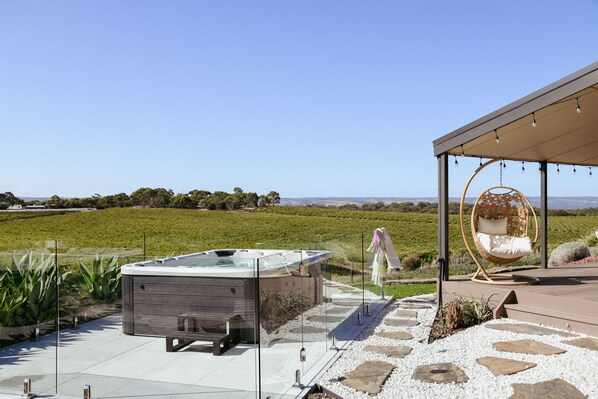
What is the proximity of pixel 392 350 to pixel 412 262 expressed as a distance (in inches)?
346

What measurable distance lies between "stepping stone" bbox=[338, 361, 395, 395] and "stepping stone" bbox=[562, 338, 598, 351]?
79.1 inches

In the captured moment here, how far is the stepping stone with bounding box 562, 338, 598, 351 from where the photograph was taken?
15.6ft

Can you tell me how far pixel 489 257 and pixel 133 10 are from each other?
23.3 feet

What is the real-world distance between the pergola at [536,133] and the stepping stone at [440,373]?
3.00 metres

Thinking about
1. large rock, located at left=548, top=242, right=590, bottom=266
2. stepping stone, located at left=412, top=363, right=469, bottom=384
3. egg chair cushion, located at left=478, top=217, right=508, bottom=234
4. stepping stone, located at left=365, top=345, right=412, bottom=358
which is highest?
egg chair cushion, located at left=478, top=217, right=508, bottom=234

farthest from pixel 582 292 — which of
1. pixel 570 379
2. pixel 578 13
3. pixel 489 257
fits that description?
pixel 578 13

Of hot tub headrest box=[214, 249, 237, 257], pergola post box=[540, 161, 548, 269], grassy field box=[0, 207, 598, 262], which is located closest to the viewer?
hot tub headrest box=[214, 249, 237, 257]

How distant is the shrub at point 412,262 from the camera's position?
1347 centimetres

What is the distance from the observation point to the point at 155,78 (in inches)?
381

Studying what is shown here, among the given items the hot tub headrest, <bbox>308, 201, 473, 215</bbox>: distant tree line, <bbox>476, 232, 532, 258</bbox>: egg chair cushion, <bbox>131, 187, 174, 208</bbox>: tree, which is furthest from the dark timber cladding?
<bbox>308, 201, 473, 215</bbox>: distant tree line

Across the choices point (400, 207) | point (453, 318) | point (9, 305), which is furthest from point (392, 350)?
point (400, 207)

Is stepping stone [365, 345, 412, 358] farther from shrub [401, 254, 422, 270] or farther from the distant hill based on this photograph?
the distant hill

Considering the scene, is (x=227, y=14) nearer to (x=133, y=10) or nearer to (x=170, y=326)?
(x=133, y=10)

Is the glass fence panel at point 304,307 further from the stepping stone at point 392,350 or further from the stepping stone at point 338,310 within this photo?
the stepping stone at point 392,350
